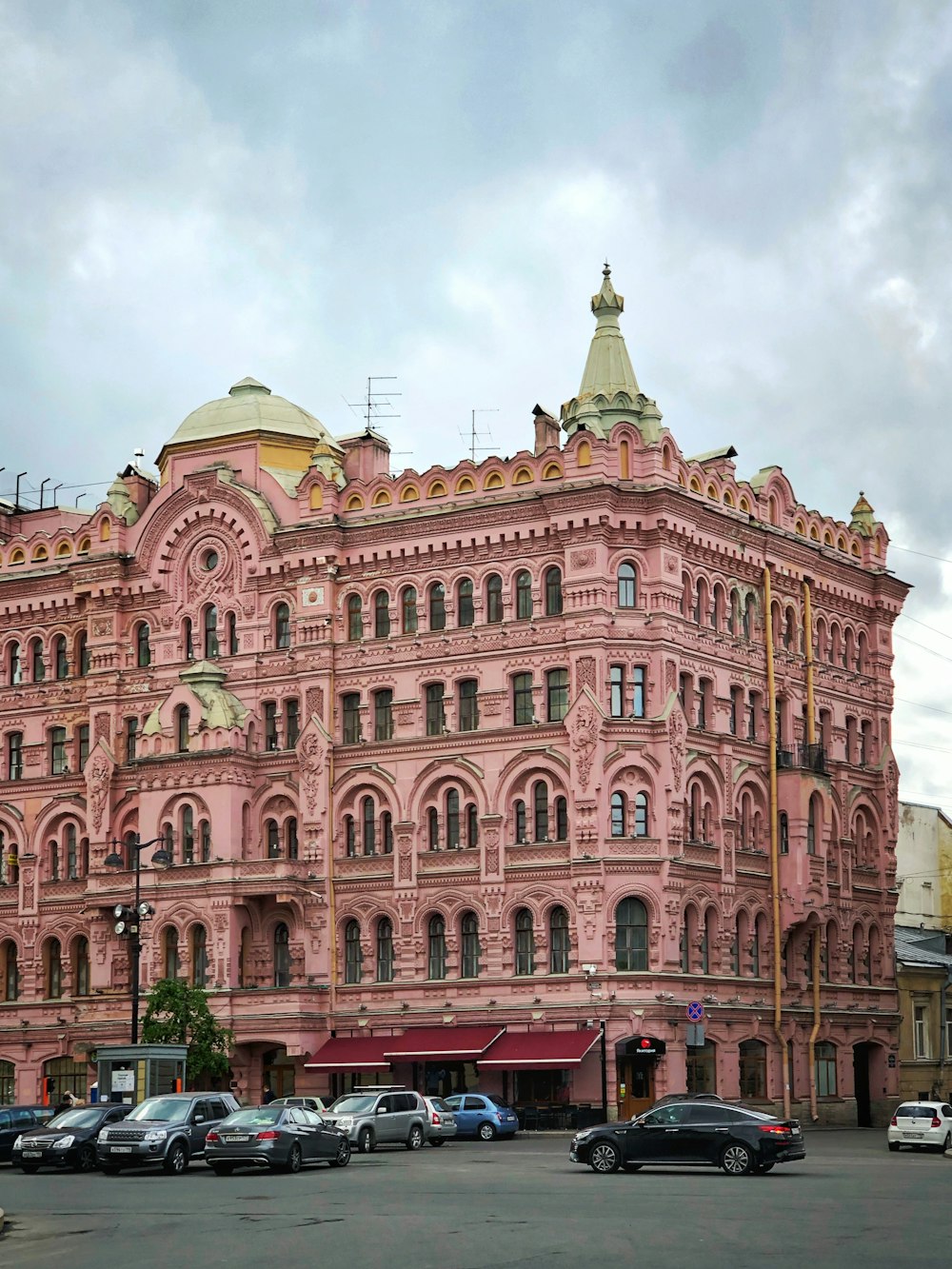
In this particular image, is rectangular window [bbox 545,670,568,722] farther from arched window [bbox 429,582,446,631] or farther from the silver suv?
the silver suv

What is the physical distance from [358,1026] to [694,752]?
1463cm

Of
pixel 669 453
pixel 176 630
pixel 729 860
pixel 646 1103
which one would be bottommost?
pixel 646 1103

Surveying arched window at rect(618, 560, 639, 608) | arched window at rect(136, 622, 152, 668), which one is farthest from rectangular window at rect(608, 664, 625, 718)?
arched window at rect(136, 622, 152, 668)

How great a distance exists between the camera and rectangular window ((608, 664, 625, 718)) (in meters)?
63.8

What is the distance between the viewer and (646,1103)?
6172 cm

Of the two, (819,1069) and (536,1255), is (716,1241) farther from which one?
(819,1069)

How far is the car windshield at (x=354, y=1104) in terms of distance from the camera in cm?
4985

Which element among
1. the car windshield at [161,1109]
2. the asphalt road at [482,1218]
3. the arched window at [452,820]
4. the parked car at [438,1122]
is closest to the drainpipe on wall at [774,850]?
the arched window at [452,820]

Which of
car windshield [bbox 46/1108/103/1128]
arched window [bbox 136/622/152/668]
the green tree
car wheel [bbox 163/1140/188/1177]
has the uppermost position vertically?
arched window [bbox 136/622/152/668]

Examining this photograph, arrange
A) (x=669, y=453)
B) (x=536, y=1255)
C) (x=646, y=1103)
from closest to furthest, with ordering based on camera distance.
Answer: (x=536, y=1255)
(x=646, y=1103)
(x=669, y=453)

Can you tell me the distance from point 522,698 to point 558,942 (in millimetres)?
8204

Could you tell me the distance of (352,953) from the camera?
67.5 m

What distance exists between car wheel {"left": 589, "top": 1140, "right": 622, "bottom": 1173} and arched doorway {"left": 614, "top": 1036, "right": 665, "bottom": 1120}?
20.7 metres

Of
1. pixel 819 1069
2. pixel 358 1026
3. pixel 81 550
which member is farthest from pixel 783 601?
pixel 81 550
